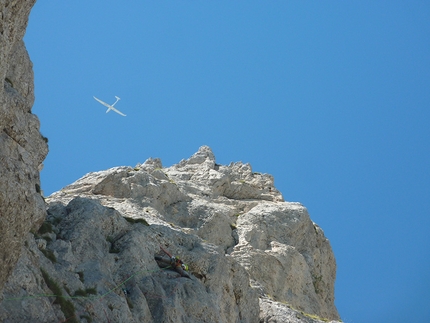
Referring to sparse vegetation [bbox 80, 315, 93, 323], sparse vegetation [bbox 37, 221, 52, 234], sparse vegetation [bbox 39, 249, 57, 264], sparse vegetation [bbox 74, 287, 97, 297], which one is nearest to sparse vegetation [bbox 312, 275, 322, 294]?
sparse vegetation [bbox 37, 221, 52, 234]

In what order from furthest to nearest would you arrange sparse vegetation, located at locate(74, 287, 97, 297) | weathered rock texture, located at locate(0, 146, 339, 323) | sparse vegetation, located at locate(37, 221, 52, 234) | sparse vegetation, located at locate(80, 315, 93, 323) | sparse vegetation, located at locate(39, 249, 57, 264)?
sparse vegetation, located at locate(37, 221, 52, 234) → sparse vegetation, located at locate(39, 249, 57, 264) → sparse vegetation, located at locate(74, 287, 97, 297) → weathered rock texture, located at locate(0, 146, 339, 323) → sparse vegetation, located at locate(80, 315, 93, 323)

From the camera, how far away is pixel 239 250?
54.8 meters

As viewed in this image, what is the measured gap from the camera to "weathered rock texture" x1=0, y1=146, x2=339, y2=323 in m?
29.4

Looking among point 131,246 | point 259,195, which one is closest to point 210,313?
point 131,246

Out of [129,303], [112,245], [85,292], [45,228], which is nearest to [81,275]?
[85,292]

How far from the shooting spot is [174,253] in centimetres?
4031

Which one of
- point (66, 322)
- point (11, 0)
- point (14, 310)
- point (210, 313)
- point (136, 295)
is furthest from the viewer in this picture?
point (210, 313)

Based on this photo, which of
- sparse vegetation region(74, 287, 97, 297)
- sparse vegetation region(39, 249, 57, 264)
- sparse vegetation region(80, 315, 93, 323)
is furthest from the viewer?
sparse vegetation region(39, 249, 57, 264)

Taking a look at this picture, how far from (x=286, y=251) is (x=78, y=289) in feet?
96.1

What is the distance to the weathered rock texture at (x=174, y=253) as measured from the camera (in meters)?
29.4

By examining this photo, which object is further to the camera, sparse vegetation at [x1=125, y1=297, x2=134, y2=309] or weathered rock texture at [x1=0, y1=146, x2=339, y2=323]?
sparse vegetation at [x1=125, y1=297, x2=134, y2=309]

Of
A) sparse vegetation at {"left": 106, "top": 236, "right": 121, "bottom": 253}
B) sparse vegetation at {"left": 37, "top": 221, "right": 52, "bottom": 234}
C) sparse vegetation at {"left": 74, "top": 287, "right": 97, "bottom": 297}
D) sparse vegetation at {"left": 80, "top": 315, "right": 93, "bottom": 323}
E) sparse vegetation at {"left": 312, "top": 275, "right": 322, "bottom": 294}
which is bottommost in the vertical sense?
sparse vegetation at {"left": 80, "top": 315, "right": 93, "bottom": 323}

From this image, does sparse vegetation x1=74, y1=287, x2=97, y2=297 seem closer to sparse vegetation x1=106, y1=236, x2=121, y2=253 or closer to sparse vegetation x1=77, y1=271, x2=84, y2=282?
sparse vegetation x1=77, y1=271, x2=84, y2=282

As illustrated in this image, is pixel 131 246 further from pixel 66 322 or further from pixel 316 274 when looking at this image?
pixel 316 274
